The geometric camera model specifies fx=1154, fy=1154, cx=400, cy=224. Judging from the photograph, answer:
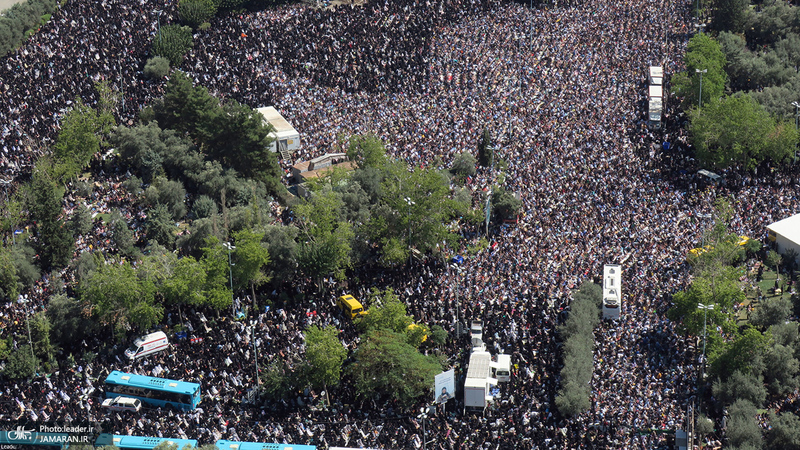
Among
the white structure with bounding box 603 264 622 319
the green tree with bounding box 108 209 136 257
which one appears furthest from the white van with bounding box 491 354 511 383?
the green tree with bounding box 108 209 136 257

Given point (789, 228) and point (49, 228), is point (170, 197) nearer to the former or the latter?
point (49, 228)

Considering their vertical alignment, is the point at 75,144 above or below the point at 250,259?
above

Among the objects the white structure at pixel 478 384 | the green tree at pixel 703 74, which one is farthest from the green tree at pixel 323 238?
the green tree at pixel 703 74

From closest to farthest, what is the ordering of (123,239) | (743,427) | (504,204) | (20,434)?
(20,434) < (743,427) < (123,239) < (504,204)

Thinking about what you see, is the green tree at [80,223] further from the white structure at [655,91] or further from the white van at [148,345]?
the white structure at [655,91]

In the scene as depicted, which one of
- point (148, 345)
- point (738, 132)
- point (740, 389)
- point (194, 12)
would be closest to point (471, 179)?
point (738, 132)

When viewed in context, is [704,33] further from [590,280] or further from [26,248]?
[26,248]

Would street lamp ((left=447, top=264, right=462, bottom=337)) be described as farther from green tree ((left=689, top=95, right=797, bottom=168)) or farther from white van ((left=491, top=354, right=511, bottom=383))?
green tree ((left=689, top=95, right=797, bottom=168))
